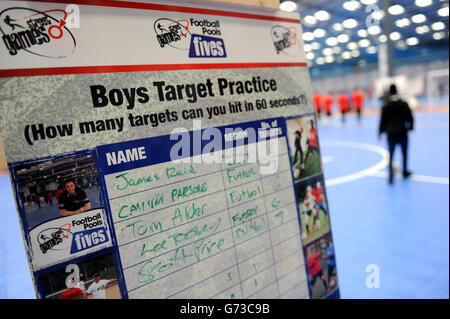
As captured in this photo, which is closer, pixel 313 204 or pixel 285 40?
pixel 285 40

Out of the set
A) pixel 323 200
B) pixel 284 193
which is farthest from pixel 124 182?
pixel 323 200

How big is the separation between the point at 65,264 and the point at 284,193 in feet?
2.97

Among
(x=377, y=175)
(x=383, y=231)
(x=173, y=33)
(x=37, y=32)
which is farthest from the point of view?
(x=377, y=175)

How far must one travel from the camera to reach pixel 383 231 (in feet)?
12.4

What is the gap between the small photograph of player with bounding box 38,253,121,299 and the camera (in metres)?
0.84

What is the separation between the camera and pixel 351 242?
3.62 metres

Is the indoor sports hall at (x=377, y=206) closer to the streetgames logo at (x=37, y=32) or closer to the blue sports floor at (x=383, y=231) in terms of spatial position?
the blue sports floor at (x=383, y=231)

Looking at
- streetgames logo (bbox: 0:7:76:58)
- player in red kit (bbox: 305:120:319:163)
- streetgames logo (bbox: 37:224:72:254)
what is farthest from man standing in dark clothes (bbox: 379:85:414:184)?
streetgames logo (bbox: 37:224:72:254)

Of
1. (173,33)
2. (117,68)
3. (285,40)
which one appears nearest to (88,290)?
(117,68)

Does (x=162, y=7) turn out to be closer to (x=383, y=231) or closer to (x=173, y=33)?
(x=173, y=33)

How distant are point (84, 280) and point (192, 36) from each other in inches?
35.0

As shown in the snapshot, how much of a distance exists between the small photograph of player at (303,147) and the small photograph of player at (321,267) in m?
0.37

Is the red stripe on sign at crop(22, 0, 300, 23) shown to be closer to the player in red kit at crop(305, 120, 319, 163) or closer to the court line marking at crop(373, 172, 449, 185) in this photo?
the player in red kit at crop(305, 120, 319, 163)
